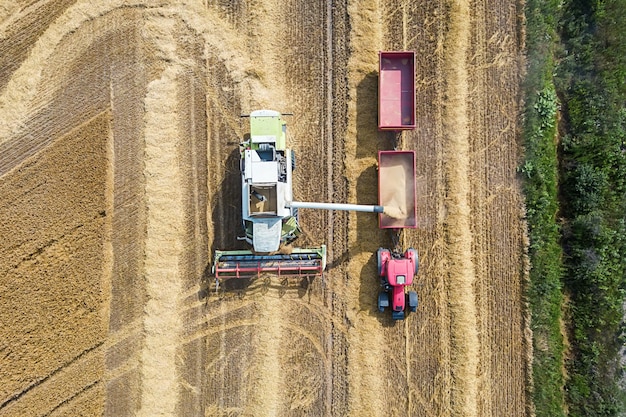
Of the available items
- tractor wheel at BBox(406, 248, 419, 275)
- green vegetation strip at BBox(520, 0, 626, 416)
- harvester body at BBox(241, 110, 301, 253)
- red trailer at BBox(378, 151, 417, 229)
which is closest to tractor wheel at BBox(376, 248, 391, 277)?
tractor wheel at BBox(406, 248, 419, 275)

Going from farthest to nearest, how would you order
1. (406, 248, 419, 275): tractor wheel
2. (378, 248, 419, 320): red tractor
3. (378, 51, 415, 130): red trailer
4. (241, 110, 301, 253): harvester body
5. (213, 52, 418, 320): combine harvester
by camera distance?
(378, 51, 415, 130): red trailer → (406, 248, 419, 275): tractor wheel → (378, 248, 419, 320): red tractor → (213, 52, 418, 320): combine harvester → (241, 110, 301, 253): harvester body

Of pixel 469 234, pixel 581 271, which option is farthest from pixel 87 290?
pixel 581 271

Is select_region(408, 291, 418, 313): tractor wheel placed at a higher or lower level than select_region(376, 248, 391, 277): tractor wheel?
lower

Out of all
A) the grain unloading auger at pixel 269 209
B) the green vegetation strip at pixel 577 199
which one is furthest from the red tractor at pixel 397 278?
the green vegetation strip at pixel 577 199

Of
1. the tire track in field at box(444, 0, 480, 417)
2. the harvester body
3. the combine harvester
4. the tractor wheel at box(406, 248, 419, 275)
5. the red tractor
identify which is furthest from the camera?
the tire track in field at box(444, 0, 480, 417)

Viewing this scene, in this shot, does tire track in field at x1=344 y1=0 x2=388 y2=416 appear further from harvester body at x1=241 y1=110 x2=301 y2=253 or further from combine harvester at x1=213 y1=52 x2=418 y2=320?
harvester body at x1=241 y1=110 x2=301 y2=253

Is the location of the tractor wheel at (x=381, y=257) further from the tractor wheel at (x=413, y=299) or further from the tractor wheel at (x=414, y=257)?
the tractor wheel at (x=413, y=299)

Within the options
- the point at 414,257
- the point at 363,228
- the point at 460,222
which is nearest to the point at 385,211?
the point at 363,228
